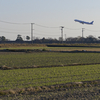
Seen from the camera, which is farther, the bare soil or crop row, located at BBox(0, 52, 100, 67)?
crop row, located at BBox(0, 52, 100, 67)

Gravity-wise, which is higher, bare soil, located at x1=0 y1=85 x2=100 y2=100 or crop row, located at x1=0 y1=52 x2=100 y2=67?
crop row, located at x1=0 y1=52 x2=100 y2=67

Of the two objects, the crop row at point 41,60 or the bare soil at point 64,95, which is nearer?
the bare soil at point 64,95

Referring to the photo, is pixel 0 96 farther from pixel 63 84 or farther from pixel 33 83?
pixel 63 84

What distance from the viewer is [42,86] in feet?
41.1

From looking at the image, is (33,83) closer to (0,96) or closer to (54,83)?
(54,83)

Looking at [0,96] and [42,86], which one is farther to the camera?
[42,86]

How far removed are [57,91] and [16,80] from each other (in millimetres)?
3797

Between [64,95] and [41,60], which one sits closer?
[64,95]

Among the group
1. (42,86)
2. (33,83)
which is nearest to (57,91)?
(42,86)

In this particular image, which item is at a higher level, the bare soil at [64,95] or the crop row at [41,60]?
the crop row at [41,60]

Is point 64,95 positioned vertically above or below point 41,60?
below

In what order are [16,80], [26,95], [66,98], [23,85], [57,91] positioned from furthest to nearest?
[16,80] < [23,85] < [57,91] < [26,95] < [66,98]

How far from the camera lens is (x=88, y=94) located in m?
11.1

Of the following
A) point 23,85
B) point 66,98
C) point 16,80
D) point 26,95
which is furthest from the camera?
point 16,80
